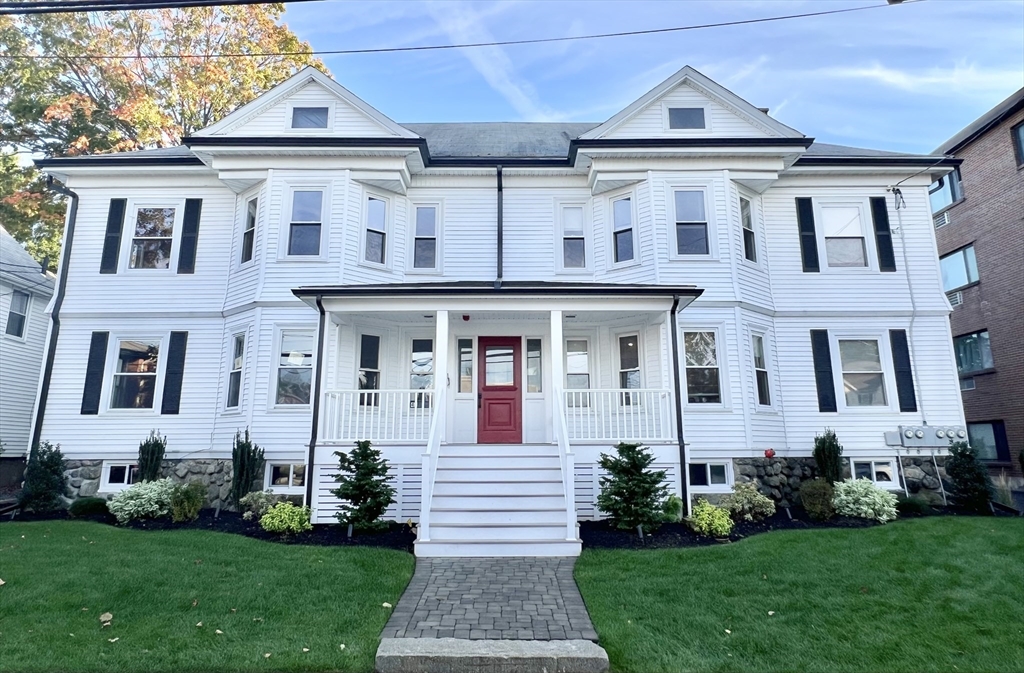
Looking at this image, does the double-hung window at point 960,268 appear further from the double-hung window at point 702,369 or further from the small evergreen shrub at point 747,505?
the small evergreen shrub at point 747,505

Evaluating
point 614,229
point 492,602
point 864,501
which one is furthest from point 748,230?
point 492,602

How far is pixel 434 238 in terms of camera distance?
41.5ft

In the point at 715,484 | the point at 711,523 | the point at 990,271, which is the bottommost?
the point at 711,523

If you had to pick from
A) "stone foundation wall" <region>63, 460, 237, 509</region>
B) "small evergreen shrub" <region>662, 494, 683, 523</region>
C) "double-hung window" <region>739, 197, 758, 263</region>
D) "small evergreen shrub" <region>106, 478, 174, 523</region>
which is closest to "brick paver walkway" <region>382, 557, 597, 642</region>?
"small evergreen shrub" <region>662, 494, 683, 523</region>

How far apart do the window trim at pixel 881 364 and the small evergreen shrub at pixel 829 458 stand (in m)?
1.21

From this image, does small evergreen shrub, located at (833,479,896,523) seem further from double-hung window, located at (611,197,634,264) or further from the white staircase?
double-hung window, located at (611,197,634,264)

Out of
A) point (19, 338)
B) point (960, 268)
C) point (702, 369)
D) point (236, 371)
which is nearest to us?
point (702, 369)

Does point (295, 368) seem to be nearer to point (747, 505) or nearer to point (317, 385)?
point (317, 385)

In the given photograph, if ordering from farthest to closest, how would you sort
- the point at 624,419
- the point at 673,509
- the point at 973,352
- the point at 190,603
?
1. the point at 973,352
2. the point at 624,419
3. the point at 673,509
4. the point at 190,603

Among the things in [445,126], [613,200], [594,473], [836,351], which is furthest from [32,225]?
[836,351]

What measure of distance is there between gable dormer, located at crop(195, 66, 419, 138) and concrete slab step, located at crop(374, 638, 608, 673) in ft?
32.2

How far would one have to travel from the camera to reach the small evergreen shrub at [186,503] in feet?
31.5

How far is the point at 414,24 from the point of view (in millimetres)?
9062

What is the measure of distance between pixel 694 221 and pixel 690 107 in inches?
101
